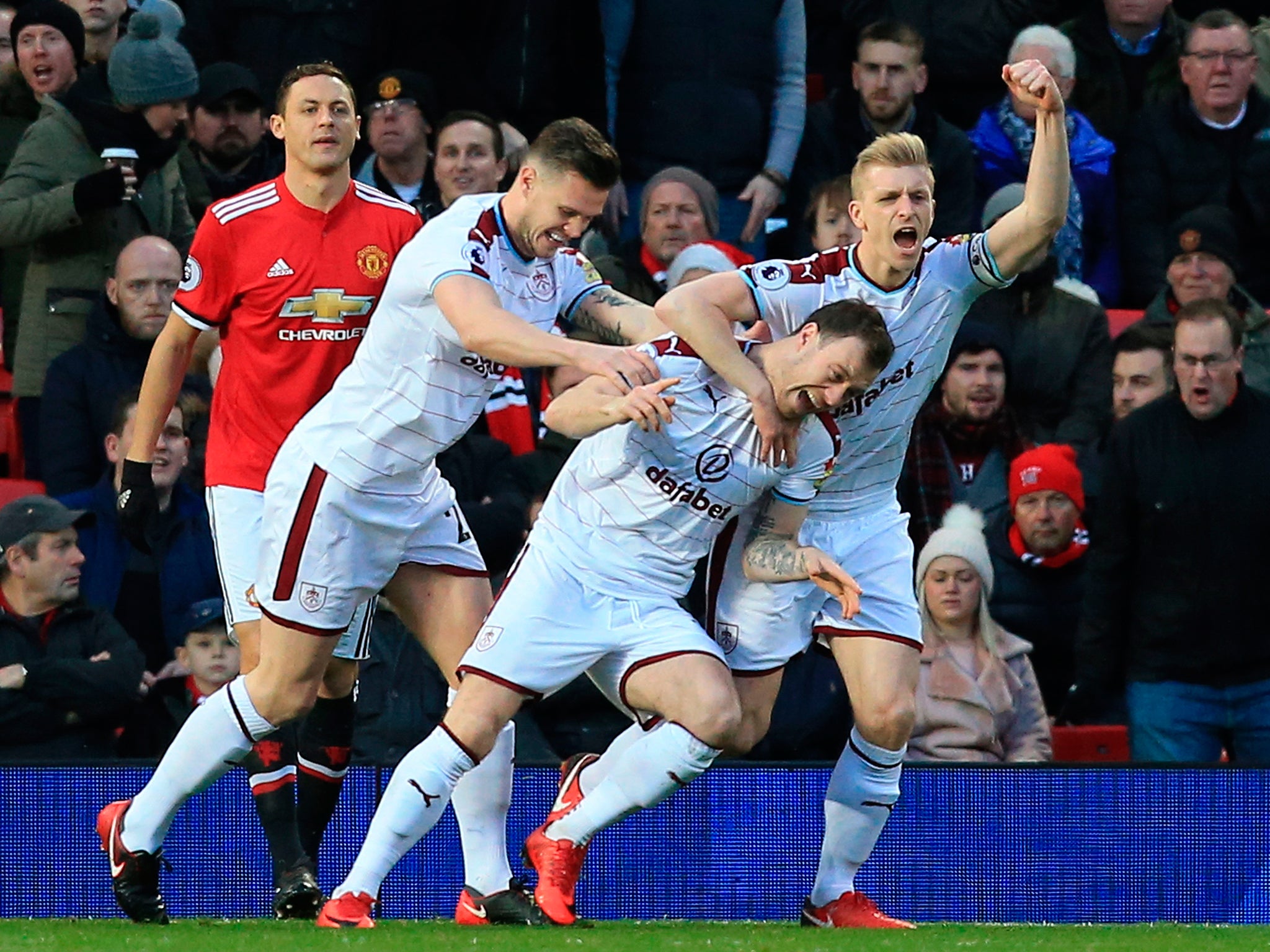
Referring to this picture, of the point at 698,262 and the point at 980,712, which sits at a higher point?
the point at 698,262

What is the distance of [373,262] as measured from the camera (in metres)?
6.96

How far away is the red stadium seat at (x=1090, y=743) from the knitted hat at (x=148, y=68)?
14.5ft

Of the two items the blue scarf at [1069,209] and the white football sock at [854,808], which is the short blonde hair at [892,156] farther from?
the blue scarf at [1069,209]

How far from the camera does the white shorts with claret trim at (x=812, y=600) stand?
6.76m

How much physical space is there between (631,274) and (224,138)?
205cm

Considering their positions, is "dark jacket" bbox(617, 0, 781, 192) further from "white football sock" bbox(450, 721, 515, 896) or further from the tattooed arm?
"white football sock" bbox(450, 721, 515, 896)

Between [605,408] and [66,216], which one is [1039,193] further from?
[66,216]

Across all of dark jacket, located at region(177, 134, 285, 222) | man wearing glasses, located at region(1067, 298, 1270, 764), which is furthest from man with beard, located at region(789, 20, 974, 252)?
dark jacket, located at region(177, 134, 285, 222)

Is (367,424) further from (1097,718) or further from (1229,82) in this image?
(1229,82)

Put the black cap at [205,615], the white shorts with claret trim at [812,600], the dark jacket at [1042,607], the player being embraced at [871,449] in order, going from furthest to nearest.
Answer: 1. the dark jacket at [1042,607]
2. the black cap at [205,615]
3. the white shorts with claret trim at [812,600]
4. the player being embraced at [871,449]

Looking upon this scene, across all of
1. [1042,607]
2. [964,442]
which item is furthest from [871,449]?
[964,442]

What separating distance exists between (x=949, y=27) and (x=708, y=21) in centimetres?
144

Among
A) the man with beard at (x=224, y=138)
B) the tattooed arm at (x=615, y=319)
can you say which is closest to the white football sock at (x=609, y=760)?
the tattooed arm at (x=615, y=319)

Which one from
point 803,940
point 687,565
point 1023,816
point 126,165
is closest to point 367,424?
point 687,565
